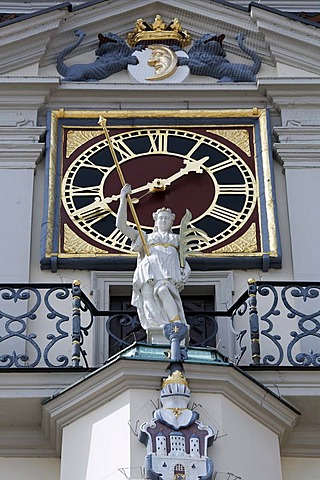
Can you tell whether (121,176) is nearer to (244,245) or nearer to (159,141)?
(244,245)

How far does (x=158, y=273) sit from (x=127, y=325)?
0.58 metres

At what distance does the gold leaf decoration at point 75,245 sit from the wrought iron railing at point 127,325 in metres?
0.40

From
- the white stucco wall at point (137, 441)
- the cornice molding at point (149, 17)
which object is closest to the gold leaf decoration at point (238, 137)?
the cornice molding at point (149, 17)

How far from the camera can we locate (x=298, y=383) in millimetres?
8805

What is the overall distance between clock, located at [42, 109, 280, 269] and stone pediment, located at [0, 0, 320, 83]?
464 mm

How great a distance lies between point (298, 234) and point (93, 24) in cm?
225

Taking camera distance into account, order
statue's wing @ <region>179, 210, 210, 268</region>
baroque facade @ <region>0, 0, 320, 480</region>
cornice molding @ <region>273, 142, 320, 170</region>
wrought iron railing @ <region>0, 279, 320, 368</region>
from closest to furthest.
→ baroque facade @ <region>0, 0, 320, 480</region>, wrought iron railing @ <region>0, 279, 320, 368</region>, statue's wing @ <region>179, 210, 210, 268</region>, cornice molding @ <region>273, 142, 320, 170</region>

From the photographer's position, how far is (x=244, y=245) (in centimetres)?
1002

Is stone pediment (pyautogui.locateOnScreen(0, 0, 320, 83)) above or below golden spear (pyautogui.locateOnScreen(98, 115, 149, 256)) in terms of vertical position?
above

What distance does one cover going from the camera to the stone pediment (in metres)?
11.1

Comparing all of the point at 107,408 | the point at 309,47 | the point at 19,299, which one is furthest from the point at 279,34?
the point at 107,408

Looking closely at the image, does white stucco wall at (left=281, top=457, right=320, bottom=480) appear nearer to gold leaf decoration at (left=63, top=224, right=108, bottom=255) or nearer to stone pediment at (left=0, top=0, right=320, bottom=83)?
gold leaf decoration at (left=63, top=224, right=108, bottom=255)

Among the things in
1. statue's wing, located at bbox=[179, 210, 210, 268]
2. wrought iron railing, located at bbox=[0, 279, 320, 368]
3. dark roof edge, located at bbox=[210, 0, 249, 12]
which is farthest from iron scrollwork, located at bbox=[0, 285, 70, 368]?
dark roof edge, located at bbox=[210, 0, 249, 12]

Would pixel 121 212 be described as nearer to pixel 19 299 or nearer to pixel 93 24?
pixel 19 299
